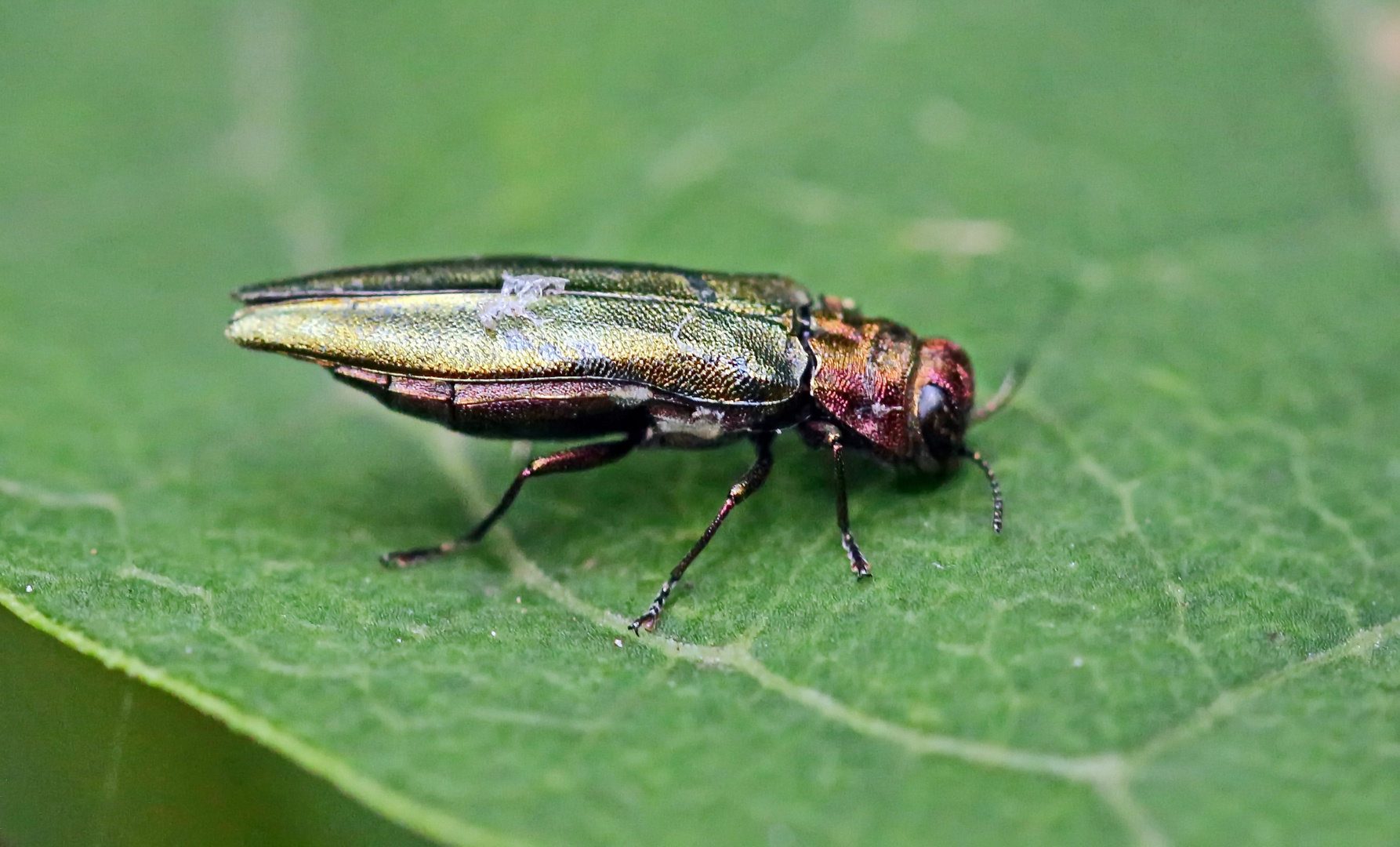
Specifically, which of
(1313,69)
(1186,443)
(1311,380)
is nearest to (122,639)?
(1186,443)

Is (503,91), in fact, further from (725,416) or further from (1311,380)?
(1311,380)

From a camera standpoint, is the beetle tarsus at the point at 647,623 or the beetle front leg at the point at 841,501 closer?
the beetle tarsus at the point at 647,623

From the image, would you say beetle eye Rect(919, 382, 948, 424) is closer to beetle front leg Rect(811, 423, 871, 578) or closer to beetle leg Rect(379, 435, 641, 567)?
beetle front leg Rect(811, 423, 871, 578)

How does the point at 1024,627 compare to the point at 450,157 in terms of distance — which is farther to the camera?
the point at 450,157

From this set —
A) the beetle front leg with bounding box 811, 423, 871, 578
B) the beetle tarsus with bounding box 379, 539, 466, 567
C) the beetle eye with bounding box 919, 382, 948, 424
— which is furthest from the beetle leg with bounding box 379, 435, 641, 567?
the beetle eye with bounding box 919, 382, 948, 424

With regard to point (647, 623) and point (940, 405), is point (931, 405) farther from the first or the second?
point (647, 623)

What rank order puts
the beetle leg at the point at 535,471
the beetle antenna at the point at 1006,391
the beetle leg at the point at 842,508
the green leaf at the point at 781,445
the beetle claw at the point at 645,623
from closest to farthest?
1. the green leaf at the point at 781,445
2. the beetle claw at the point at 645,623
3. the beetle leg at the point at 842,508
4. the beetle leg at the point at 535,471
5. the beetle antenna at the point at 1006,391

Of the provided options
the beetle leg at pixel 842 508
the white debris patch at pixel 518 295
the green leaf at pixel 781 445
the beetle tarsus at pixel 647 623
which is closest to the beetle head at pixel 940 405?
the green leaf at pixel 781 445

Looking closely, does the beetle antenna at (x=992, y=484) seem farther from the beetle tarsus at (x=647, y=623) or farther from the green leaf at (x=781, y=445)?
Answer: the beetle tarsus at (x=647, y=623)
